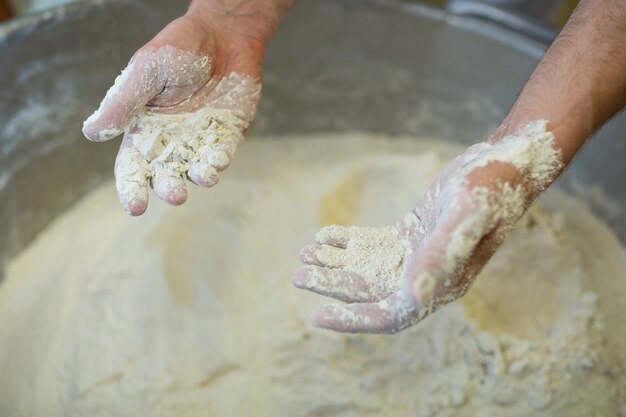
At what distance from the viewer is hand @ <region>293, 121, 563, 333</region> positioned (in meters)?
0.54

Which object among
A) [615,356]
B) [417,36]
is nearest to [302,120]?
[417,36]

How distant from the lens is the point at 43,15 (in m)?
1.00

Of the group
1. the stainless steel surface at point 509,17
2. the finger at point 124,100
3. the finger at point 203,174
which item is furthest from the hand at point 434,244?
the stainless steel surface at point 509,17

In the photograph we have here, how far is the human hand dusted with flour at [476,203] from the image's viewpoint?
0.55 meters

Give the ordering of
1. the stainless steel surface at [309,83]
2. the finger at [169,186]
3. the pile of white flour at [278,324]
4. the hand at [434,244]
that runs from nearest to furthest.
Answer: the hand at [434,244], the finger at [169,186], the pile of white flour at [278,324], the stainless steel surface at [309,83]

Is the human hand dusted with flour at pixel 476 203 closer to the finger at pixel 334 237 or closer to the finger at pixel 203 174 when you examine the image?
the finger at pixel 334 237

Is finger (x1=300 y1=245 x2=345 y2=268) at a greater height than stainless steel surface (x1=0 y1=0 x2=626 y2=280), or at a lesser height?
greater

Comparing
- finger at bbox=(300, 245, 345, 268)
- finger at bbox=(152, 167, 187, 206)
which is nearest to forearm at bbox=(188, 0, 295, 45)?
finger at bbox=(152, 167, 187, 206)

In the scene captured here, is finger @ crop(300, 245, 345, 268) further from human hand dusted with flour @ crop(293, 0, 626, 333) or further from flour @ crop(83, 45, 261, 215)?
flour @ crop(83, 45, 261, 215)

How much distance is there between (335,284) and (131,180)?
0.26m

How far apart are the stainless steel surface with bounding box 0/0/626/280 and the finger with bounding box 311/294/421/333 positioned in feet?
2.32

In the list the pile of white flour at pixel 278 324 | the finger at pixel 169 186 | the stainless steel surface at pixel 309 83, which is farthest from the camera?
the stainless steel surface at pixel 309 83

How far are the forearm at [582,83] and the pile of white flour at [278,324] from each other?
0.98ft

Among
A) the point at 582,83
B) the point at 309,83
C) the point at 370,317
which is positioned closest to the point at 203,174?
the point at 370,317
